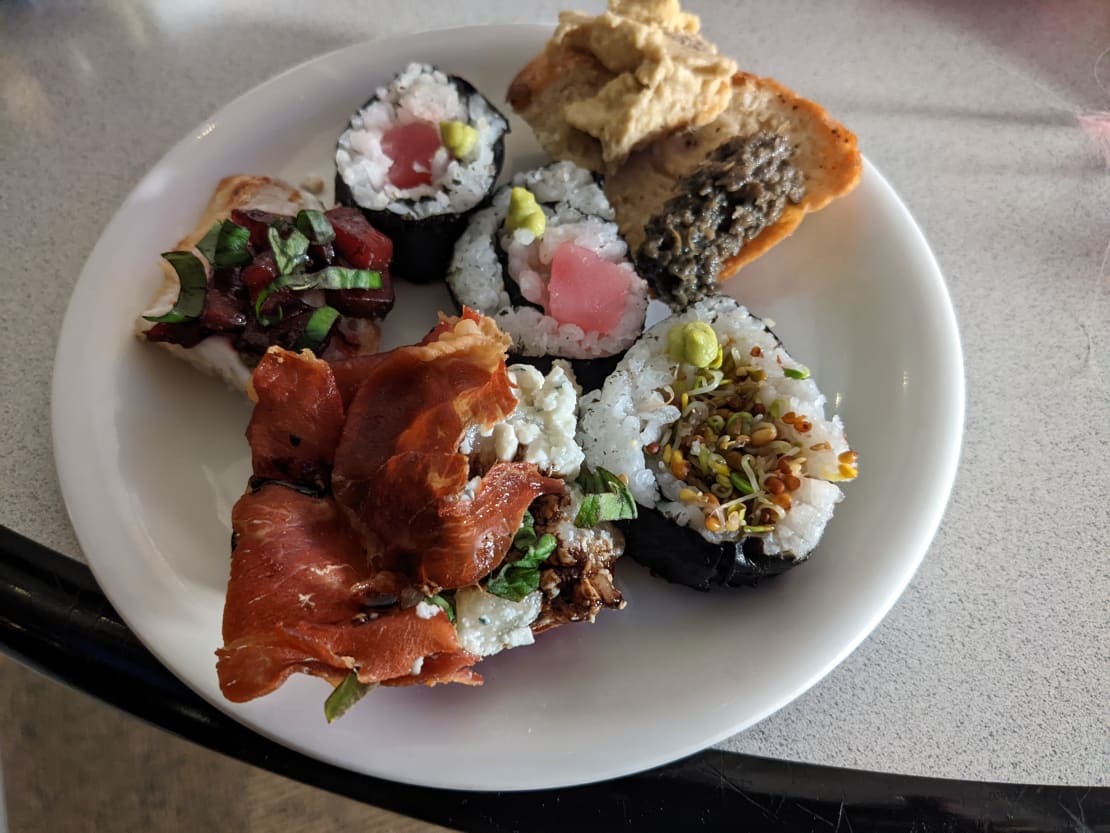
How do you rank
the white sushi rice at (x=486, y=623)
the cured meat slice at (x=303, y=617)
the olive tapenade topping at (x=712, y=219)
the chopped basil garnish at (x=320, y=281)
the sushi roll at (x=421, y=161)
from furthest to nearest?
the sushi roll at (x=421, y=161) → the olive tapenade topping at (x=712, y=219) → the chopped basil garnish at (x=320, y=281) → the white sushi rice at (x=486, y=623) → the cured meat slice at (x=303, y=617)

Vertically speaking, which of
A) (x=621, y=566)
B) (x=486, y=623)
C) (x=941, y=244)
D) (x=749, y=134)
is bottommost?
(x=621, y=566)

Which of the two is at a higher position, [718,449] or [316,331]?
[316,331]

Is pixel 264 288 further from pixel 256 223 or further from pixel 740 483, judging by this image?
pixel 740 483

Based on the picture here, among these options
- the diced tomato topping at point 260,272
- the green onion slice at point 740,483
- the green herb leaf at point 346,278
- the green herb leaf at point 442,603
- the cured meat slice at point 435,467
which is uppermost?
the diced tomato topping at point 260,272

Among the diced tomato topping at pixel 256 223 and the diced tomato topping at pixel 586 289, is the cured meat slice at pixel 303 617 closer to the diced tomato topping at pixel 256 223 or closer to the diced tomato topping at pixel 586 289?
the diced tomato topping at pixel 256 223

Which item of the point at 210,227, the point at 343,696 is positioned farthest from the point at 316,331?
the point at 343,696

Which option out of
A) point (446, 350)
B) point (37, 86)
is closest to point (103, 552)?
point (446, 350)

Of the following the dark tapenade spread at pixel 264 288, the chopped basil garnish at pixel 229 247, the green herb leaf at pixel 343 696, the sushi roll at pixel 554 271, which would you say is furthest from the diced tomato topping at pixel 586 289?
the green herb leaf at pixel 343 696
